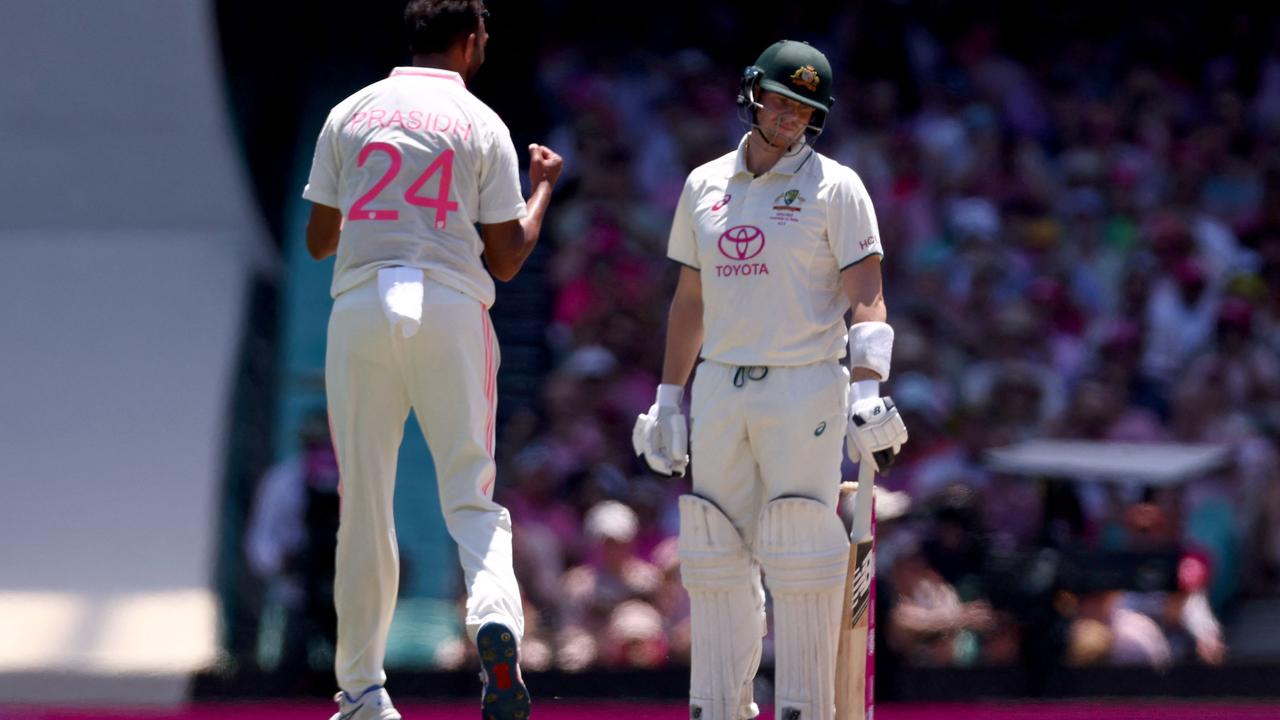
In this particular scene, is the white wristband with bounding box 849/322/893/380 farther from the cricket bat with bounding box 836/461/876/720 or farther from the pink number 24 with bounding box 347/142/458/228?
the pink number 24 with bounding box 347/142/458/228

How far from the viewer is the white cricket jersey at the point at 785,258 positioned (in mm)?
4840

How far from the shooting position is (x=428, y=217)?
4699mm

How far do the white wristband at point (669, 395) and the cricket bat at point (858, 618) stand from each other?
20.1 inches

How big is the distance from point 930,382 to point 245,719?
3905mm

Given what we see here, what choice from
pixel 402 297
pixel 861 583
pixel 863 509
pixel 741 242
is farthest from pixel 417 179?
pixel 861 583

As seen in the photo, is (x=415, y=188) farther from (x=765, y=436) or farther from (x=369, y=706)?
(x=369, y=706)

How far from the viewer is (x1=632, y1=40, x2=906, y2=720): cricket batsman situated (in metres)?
4.72

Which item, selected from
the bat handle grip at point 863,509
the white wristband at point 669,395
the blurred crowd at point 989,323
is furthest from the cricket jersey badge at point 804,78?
the blurred crowd at point 989,323

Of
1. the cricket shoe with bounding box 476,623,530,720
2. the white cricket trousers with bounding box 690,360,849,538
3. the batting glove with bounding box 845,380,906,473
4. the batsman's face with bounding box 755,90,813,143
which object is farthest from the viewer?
the batsman's face with bounding box 755,90,813,143

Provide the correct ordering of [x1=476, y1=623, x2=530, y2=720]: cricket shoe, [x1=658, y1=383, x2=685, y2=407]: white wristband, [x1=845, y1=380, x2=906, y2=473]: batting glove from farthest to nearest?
[x1=658, y1=383, x2=685, y2=407]: white wristband, [x1=845, y1=380, x2=906, y2=473]: batting glove, [x1=476, y1=623, x2=530, y2=720]: cricket shoe

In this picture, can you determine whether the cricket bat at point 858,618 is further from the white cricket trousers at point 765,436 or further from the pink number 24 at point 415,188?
the pink number 24 at point 415,188

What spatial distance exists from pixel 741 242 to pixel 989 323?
175 inches

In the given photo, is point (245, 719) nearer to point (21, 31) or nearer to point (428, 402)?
point (428, 402)

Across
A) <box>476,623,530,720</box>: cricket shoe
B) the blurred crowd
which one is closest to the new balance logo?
<box>476,623,530,720</box>: cricket shoe
